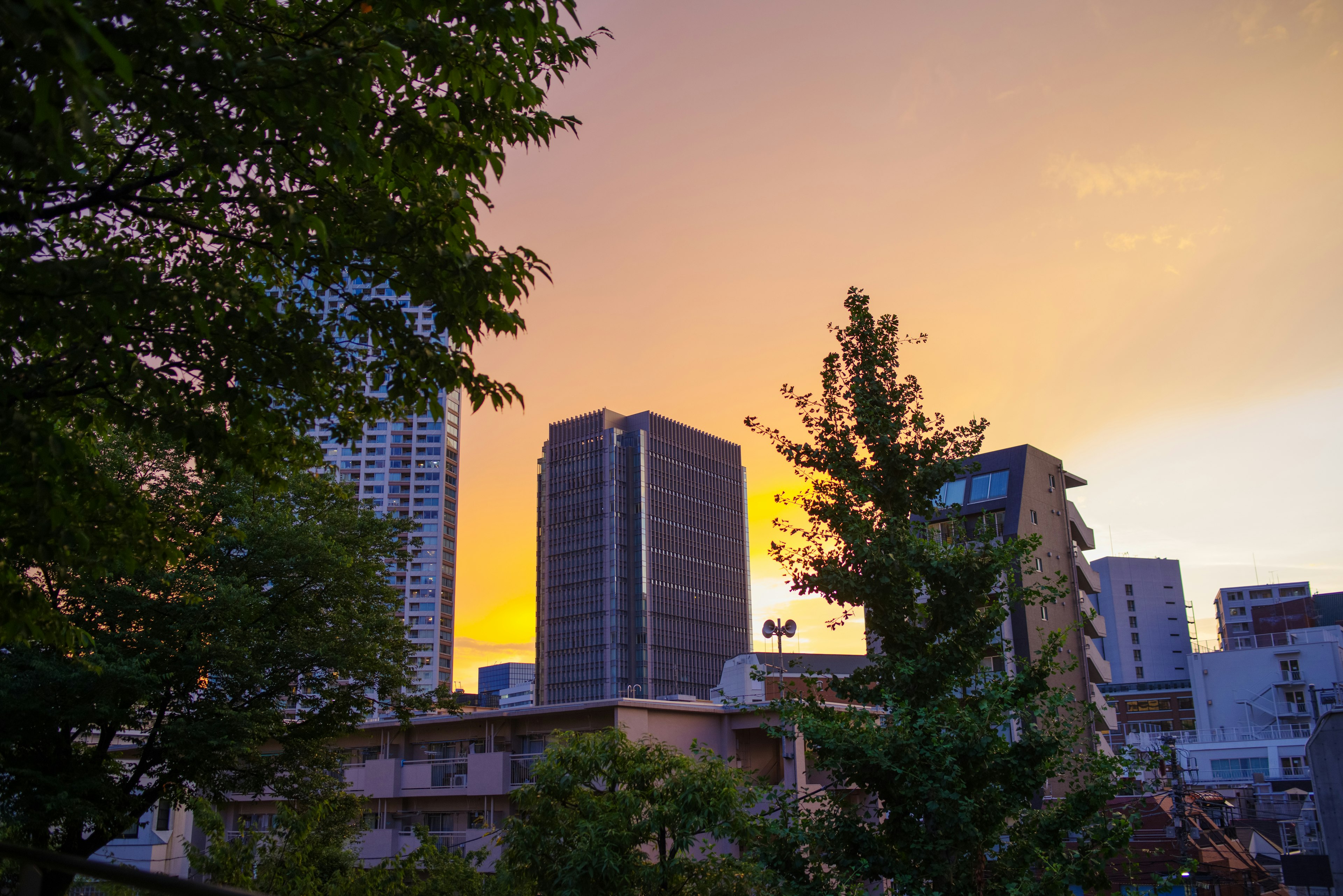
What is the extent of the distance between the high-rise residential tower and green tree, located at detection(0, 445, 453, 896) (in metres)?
139

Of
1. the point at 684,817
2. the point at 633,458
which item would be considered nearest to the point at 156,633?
the point at 684,817

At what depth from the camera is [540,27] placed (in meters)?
6.47

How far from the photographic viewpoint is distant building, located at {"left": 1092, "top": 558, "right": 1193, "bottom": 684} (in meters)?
109

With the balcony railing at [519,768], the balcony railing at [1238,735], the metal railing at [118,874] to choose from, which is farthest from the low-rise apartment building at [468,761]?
the balcony railing at [1238,735]

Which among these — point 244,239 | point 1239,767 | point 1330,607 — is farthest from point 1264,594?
point 244,239

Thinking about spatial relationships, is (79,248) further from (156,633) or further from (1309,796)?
(1309,796)

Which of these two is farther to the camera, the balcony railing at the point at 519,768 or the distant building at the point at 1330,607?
the distant building at the point at 1330,607

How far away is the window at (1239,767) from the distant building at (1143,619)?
3888 cm

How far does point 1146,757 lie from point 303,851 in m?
14.6

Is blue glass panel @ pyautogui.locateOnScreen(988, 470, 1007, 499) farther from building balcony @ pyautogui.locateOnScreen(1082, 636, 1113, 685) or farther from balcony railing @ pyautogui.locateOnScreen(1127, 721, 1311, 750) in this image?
balcony railing @ pyautogui.locateOnScreen(1127, 721, 1311, 750)

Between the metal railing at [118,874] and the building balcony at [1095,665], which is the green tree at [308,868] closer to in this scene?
the metal railing at [118,874]

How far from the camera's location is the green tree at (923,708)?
11703 mm

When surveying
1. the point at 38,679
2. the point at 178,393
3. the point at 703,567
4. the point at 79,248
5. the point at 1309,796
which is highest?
the point at 703,567

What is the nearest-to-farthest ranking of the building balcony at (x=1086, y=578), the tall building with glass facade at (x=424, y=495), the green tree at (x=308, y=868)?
the green tree at (x=308, y=868) < the building balcony at (x=1086, y=578) < the tall building with glass facade at (x=424, y=495)
